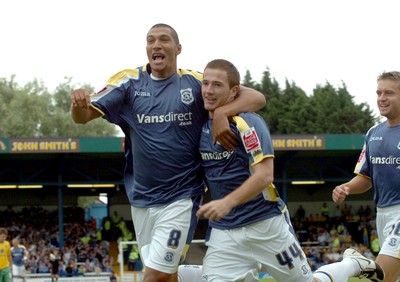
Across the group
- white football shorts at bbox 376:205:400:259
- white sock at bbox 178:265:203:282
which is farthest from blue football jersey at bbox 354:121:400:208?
white sock at bbox 178:265:203:282

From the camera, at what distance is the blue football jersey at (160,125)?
6891mm

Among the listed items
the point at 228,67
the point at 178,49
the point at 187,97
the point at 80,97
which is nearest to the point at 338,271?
the point at 187,97

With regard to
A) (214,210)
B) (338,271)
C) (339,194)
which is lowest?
(338,271)

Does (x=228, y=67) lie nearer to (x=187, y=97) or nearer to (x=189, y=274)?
(x=187, y=97)

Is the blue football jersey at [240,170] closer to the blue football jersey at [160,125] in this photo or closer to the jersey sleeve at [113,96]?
the blue football jersey at [160,125]

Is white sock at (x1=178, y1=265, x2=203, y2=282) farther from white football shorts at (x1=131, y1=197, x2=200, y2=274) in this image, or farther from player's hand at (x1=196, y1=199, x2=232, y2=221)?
player's hand at (x1=196, y1=199, x2=232, y2=221)

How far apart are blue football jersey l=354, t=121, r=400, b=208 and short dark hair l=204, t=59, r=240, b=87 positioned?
2.44 m

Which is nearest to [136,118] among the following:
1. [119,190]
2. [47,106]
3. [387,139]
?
[387,139]

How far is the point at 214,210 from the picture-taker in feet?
18.6

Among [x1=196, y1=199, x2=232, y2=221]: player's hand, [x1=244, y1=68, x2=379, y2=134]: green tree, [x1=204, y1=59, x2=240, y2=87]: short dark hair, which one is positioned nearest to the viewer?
[x1=196, y1=199, x2=232, y2=221]: player's hand

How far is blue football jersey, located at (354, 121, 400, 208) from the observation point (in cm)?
830

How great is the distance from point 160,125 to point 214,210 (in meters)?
1.46

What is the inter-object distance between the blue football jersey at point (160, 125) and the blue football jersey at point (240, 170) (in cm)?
27

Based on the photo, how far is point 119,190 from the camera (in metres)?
41.3
